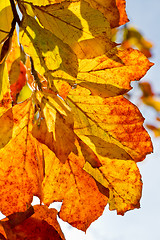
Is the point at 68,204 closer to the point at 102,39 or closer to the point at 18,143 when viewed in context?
the point at 18,143

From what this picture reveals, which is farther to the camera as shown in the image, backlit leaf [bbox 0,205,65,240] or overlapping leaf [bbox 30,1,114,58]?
backlit leaf [bbox 0,205,65,240]

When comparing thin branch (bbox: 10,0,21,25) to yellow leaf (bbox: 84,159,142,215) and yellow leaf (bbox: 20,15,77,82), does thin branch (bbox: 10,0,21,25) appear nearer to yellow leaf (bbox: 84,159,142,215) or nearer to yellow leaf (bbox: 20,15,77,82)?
yellow leaf (bbox: 20,15,77,82)

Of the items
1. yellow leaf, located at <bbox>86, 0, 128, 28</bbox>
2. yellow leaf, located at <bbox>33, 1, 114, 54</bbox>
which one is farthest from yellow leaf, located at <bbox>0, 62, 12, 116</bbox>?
yellow leaf, located at <bbox>86, 0, 128, 28</bbox>

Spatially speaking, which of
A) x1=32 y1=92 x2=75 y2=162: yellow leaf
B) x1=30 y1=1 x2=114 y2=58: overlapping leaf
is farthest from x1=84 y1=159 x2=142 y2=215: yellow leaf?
x1=30 y1=1 x2=114 y2=58: overlapping leaf

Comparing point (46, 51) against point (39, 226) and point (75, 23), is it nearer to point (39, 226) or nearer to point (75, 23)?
point (75, 23)


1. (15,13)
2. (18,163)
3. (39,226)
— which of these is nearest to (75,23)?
(15,13)

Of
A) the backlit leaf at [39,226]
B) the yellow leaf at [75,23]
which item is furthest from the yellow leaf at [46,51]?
the backlit leaf at [39,226]

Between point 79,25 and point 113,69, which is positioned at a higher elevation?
point 79,25

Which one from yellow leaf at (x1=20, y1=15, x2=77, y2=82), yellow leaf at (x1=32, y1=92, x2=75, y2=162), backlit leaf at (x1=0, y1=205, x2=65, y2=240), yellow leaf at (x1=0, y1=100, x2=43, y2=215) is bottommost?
backlit leaf at (x1=0, y1=205, x2=65, y2=240)

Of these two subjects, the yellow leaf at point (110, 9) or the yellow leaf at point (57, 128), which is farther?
the yellow leaf at point (110, 9)

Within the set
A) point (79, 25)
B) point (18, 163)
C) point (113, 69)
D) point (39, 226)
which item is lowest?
point (39, 226)

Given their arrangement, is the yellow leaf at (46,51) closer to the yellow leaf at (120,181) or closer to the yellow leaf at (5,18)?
the yellow leaf at (5,18)

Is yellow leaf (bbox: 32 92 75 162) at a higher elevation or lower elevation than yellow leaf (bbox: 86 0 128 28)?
lower

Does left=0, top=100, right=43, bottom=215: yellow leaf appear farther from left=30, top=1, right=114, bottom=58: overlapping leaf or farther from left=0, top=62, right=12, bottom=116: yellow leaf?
left=30, top=1, right=114, bottom=58: overlapping leaf
